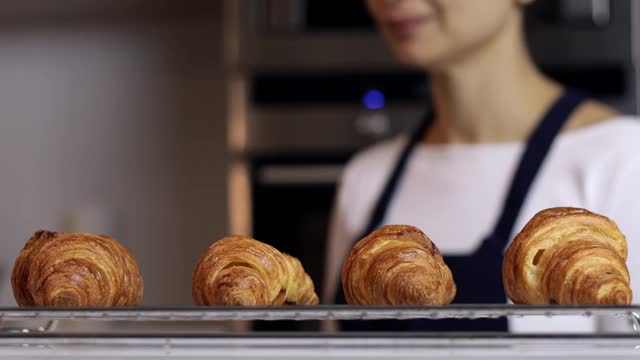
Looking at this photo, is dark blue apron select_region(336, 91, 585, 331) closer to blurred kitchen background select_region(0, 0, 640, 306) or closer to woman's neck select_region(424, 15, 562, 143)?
woman's neck select_region(424, 15, 562, 143)

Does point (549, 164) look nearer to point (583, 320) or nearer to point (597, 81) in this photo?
point (583, 320)

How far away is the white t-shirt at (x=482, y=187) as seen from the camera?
4.11 feet

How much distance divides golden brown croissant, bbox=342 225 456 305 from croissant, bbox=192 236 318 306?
0.04m

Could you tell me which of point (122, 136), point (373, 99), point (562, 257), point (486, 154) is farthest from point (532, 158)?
point (122, 136)

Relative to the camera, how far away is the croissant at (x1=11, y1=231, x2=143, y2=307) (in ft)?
1.95

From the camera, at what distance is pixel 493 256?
125cm

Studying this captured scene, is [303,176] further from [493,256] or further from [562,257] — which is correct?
[562,257]

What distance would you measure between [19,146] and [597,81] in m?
1.65

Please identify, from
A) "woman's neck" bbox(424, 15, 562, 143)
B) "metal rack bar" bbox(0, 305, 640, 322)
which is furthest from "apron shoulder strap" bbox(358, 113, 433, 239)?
"metal rack bar" bbox(0, 305, 640, 322)

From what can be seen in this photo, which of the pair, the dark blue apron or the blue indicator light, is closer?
the dark blue apron

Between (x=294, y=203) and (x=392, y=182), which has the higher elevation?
(x=392, y=182)

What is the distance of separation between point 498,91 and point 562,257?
85cm

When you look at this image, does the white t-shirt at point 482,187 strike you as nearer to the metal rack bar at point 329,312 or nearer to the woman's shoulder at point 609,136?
the woman's shoulder at point 609,136

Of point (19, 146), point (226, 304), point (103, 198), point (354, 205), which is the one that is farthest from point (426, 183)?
point (19, 146)
